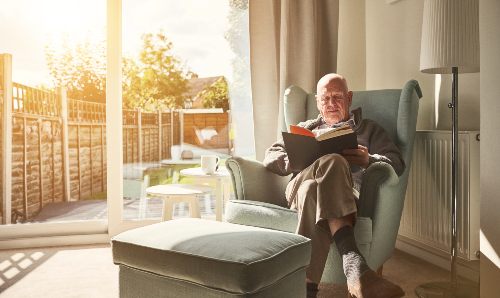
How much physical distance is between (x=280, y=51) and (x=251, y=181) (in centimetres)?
123

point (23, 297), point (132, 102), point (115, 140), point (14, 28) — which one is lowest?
point (23, 297)

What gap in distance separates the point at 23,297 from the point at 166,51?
2.13m

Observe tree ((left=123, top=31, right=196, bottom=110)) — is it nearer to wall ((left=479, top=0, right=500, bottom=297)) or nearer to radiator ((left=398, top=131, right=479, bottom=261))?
radiator ((left=398, top=131, right=479, bottom=261))

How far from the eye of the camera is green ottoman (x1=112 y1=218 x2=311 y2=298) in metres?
1.45

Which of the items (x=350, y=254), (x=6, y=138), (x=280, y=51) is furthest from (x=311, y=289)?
(x=6, y=138)

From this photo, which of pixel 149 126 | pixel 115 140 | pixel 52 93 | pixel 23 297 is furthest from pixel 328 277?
pixel 52 93

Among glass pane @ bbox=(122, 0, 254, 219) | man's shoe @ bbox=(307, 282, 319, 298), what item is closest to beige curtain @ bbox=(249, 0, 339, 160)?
glass pane @ bbox=(122, 0, 254, 219)

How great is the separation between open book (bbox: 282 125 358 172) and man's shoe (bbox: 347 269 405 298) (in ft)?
1.81

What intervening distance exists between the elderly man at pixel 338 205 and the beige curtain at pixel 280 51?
95 centimetres

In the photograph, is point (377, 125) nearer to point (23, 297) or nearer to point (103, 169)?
point (23, 297)

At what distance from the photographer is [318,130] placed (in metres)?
2.47

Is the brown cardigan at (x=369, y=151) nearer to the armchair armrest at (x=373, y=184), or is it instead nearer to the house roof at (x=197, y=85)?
the armchair armrest at (x=373, y=184)

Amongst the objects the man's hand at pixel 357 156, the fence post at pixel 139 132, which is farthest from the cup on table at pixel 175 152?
the man's hand at pixel 357 156

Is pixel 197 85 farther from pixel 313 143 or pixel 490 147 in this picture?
pixel 490 147
